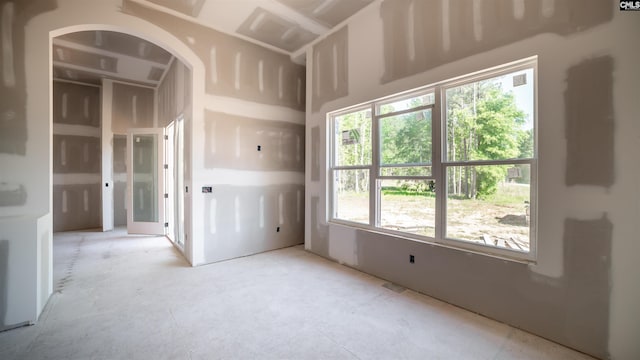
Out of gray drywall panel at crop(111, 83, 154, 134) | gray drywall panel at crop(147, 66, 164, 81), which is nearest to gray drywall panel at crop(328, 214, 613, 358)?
gray drywall panel at crop(147, 66, 164, 81)

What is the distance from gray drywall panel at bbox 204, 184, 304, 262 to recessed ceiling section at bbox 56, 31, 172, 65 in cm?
289

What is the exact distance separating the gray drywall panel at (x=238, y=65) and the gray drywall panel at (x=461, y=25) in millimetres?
2125

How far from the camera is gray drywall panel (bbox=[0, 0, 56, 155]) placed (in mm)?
2529

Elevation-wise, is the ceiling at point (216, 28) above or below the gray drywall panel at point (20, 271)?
above

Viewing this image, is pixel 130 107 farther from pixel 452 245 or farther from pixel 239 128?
pixel 452 245

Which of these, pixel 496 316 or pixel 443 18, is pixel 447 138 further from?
pixel 496 316

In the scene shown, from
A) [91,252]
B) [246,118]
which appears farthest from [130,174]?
[246,118]

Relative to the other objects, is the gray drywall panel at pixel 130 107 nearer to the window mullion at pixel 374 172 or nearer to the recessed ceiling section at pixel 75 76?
the recessed ceiling section at pixel 75 76

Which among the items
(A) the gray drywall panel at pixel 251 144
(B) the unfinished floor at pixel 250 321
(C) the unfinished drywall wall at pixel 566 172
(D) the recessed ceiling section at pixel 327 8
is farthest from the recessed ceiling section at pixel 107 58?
(C) the unfinished drywall wall at pixel 566 172

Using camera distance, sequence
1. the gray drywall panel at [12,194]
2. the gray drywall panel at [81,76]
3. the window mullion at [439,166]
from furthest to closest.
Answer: the gray drywall panel at [81,76] < the window mullion at [439,166] < the gray drywall panel at [12,194]

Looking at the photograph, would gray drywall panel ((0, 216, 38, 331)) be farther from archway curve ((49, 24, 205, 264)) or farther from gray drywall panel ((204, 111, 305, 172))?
gray drywall panel ((204, 111, 305, 172))

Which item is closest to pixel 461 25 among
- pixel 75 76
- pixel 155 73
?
pixel 155 73

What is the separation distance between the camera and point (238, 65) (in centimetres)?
432

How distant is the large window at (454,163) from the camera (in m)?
2.37
